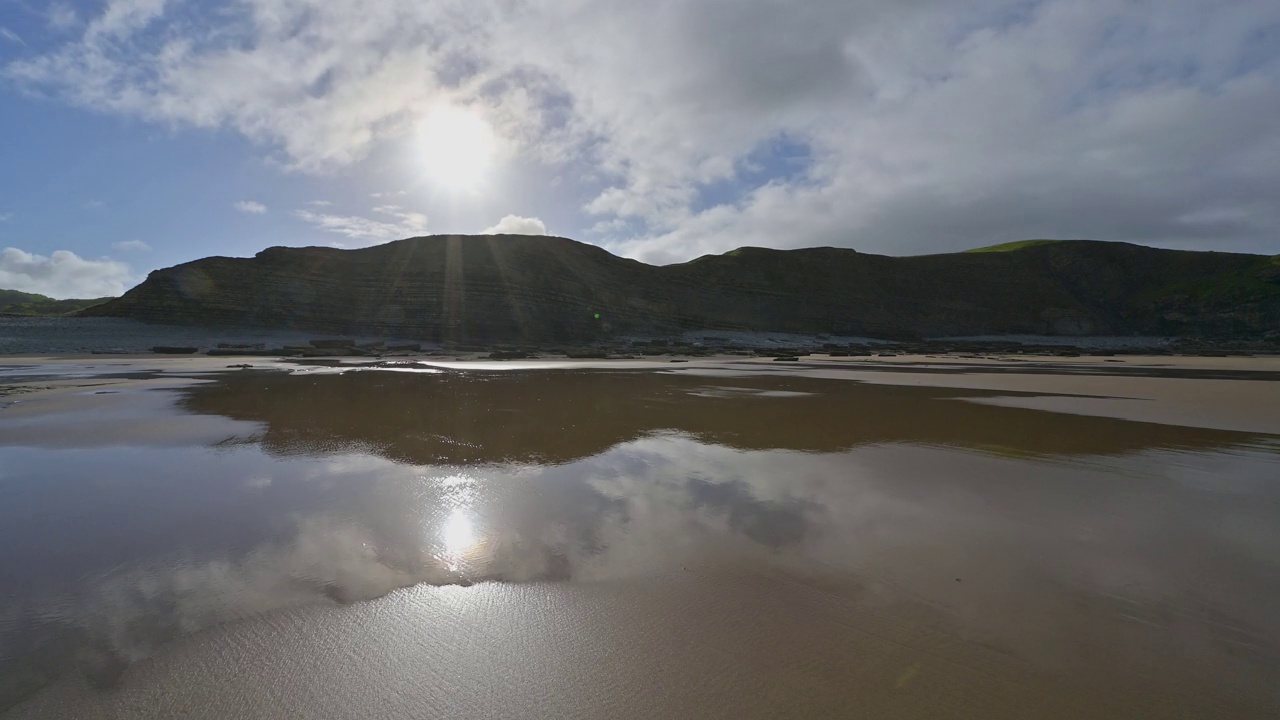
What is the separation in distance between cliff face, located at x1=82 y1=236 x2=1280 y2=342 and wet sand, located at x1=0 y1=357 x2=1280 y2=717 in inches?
Answer: 1899

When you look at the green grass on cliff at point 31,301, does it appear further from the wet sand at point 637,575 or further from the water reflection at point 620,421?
the wet sand at point 637,575

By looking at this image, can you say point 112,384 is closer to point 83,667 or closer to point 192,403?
point 192,403

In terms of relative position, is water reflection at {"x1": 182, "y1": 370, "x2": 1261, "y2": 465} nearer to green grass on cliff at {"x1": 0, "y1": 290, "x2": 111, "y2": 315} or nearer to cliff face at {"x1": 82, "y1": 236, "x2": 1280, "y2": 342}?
cliff face at {"x1": 82, "y1": 236, "x2": 1280, "y2": 342}

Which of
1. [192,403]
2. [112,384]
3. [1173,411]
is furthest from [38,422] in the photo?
[1173,411]

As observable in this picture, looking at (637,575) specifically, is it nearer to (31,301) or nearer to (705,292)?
(705,292)

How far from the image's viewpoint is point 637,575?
3.67 metres

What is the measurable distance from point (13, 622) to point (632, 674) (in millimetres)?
3477

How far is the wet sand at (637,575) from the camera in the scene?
2430 millimetres

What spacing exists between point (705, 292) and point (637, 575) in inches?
2579

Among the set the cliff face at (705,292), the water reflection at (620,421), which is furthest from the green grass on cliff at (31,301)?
the water reflection at (620,421)

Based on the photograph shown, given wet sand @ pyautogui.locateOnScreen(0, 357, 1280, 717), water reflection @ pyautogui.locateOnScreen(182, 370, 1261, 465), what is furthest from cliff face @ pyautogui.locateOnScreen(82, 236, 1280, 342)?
wet sand @ pyautogui.locateOnScreen(0, 357, 1280, 717)

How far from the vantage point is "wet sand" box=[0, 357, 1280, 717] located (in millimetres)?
2430

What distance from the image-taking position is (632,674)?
8.34ft

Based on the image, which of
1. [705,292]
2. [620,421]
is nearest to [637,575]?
[620,421]
